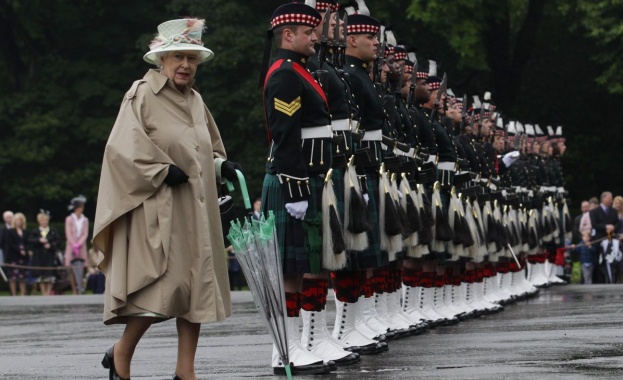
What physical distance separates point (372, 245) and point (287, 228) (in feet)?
4.44

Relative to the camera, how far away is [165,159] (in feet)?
28.6

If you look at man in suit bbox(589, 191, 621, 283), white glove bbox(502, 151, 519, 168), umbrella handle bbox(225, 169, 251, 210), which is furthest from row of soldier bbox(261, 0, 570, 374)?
man in suit bbox(589, 191, 621, 283)

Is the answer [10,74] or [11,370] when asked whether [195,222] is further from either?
[10,74]

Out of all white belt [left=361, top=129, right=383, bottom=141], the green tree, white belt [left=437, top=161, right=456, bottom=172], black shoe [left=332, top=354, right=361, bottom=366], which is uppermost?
the green tree

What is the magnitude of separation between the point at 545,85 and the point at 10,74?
1374 centimetres


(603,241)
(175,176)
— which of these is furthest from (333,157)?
(603,241)

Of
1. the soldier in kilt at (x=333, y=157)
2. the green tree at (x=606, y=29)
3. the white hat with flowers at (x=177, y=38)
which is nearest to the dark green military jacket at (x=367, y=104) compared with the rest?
the soldier in kilt at (x=333, y=157)

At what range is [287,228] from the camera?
33.4 ft

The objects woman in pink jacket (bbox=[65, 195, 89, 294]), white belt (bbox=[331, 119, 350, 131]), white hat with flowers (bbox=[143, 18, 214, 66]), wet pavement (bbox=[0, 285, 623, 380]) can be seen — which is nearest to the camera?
white hat with flowers (bbox=[143, 18, 214, 66])

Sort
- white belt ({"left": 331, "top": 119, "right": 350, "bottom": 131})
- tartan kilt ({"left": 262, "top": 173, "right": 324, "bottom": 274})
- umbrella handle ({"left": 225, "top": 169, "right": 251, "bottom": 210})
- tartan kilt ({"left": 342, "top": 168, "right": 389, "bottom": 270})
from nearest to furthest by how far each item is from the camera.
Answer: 1. umbrella handle ({"left": 225, "top": 169, "right": 251, "bottom": 210})
2. tartan kilt ({"left": 262, "top": 173, "right": 324, "bottom": 274})
3. white belt ({"left": 331, "top": 119, "right": 350, "bottom": 131})
4. tartan kilt ({"left": 342, "top": 168, "right": 389, "bottom": 270})

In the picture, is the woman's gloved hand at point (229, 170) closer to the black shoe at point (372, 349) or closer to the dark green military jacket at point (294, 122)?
the dark green military jacket at point (294, 122)

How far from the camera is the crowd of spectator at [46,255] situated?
2941 cm

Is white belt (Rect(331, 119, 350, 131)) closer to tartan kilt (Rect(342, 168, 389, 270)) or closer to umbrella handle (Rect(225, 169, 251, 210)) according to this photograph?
tartan kilt (Rect(342, 168, 389, 270))

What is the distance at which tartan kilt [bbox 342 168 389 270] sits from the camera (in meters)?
11.1
